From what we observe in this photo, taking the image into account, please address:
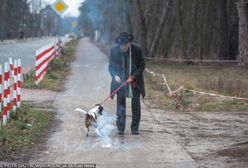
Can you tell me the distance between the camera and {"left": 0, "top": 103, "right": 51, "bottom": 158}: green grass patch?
8645 millimetres

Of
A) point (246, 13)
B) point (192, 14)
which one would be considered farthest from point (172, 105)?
point (192, 14)

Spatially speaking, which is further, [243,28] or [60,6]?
[60,6]

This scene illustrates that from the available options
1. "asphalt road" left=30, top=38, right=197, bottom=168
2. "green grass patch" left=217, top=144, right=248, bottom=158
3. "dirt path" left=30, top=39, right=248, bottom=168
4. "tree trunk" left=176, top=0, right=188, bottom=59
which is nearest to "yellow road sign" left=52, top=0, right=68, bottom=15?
"tree trunk" left=176, top=0, right=188, bottom=59

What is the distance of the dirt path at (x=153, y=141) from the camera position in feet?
25.7

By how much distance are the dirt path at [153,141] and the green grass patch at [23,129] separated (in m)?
0.29

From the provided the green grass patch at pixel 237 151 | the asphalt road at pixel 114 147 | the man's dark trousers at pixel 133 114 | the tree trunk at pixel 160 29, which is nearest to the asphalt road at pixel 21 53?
the tree trunk at pixel 160 29

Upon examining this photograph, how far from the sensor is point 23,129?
9.92 meters

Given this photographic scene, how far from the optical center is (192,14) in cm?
3150

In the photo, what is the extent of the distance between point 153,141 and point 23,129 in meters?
2.40

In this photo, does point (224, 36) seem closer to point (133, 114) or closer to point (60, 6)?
point (60, 6)

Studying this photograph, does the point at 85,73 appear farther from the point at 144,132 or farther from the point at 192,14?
the point at 144,132

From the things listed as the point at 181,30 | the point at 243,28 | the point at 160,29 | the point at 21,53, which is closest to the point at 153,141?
the point at 243,28

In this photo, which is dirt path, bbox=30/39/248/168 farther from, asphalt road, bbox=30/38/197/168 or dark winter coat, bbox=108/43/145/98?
dark winter coat, bbox=108/43/145/98

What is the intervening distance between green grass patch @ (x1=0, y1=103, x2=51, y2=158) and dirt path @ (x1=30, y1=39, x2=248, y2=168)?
290 millimetres
